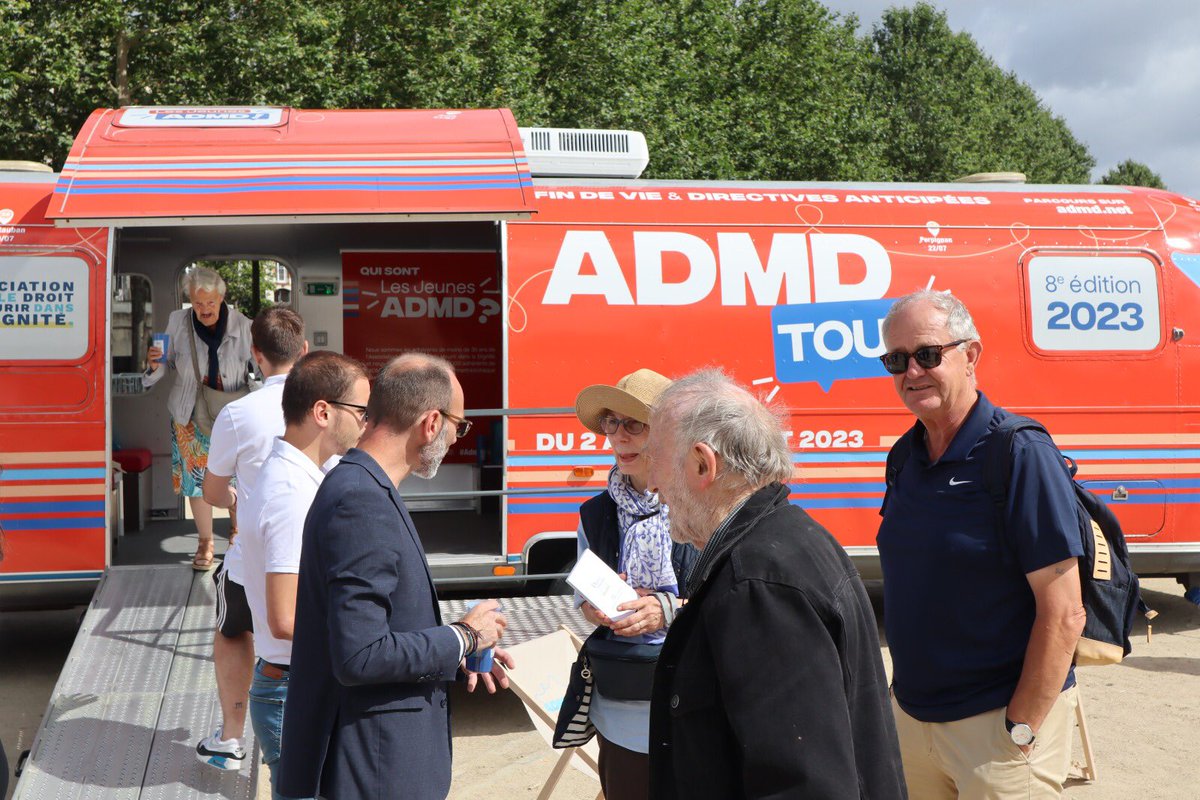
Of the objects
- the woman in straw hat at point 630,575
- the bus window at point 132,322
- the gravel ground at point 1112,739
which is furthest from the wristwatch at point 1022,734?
the bus window at point 132,322

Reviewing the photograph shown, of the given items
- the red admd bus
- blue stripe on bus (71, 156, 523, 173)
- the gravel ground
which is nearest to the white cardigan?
the red admd bus

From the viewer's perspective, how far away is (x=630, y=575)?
3.23 m

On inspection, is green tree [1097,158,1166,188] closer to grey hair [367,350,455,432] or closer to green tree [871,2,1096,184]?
green tree [871,2,1096,184]

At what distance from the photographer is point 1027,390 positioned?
23.1ft

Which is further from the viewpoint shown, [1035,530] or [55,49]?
[55,49]

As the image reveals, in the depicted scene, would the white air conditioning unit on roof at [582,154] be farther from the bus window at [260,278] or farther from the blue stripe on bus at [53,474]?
the blue stripe on bus at [53,474]

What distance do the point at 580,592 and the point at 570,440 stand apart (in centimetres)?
373

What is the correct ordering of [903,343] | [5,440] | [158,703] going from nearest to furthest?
[903,343] < [158,703] < [5,440]

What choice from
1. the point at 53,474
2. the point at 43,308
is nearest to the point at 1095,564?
the point at 53,474

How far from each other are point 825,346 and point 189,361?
417 cm

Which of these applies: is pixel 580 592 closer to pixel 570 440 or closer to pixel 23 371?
pixel 570 440

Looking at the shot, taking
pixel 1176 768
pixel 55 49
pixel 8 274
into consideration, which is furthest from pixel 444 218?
pixel 55 49

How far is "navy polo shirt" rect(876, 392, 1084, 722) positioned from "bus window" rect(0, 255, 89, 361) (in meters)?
5.16

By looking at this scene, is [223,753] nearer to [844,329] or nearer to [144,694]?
[144,694]
